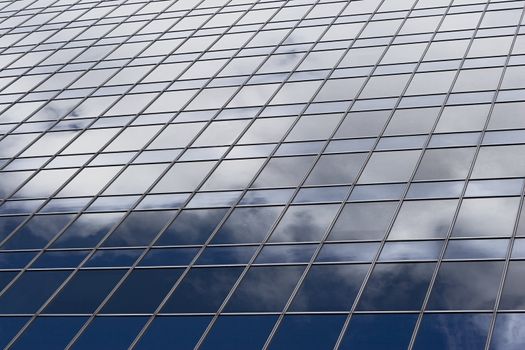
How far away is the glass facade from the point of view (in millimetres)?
26016

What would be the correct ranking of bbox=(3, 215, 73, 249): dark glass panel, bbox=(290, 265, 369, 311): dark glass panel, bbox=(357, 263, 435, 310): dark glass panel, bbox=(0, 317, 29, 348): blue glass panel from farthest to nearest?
1. bbox=(3, 215, 73, 249): dark glass panel
2. bbox=(0, 317, 29, 348): blue glass panel
3. bbox=(290, 265, 369, 311): dark glass panel
4. bbox=(357, 263, 435, 310): dark glass panel

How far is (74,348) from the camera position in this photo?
1048 inches

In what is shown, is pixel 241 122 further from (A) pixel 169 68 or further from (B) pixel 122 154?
(A) pixel 169 68

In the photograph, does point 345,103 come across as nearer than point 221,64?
Yes

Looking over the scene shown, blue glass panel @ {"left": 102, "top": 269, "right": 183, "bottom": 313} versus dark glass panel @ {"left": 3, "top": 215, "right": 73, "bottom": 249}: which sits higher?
dark glass panel @ {"left": 3, "top": 215, "right": 73, "bottom": 249}

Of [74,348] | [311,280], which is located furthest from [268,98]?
[74,348]

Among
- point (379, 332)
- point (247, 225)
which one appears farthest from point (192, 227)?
point (379, 332)

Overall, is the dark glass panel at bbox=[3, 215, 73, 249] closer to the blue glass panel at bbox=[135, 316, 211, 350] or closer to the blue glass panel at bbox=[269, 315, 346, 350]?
the blue glass panel at bbox=[135, 316, 211, 350]

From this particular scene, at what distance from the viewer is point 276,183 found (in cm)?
3294

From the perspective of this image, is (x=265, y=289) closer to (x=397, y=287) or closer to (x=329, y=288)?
(x=329, y=288)

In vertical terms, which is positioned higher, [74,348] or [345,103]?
[74,348]

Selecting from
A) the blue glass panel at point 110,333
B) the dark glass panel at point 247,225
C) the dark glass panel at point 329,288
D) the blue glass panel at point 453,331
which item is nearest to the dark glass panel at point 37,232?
the blue glass panel at point 110,333

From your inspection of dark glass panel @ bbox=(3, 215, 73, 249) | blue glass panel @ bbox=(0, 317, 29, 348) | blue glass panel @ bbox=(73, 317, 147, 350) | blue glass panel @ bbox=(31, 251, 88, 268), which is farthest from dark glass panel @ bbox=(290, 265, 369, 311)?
dark glass panel @ bbox=(3, 215, 73, 249)

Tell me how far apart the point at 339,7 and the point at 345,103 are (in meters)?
11.9
